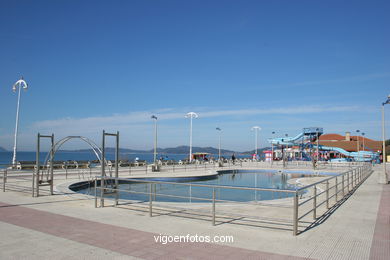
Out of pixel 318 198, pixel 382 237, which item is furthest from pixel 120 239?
pixel 318 198

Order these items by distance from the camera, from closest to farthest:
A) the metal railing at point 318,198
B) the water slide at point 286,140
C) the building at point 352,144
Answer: the metal railing at point 318,198, the water slide at point 286,140, the building at point 352,144

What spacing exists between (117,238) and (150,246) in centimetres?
85

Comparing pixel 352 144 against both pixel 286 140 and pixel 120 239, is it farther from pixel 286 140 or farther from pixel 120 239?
pixel 120 239

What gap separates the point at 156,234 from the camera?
246 inches

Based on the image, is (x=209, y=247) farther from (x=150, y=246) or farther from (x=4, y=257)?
(x=4, y=257)

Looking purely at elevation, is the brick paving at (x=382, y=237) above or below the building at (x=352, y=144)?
below

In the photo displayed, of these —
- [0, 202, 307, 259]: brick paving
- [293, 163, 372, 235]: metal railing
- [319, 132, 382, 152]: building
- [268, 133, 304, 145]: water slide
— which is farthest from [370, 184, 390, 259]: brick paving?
[319, 132, 382, 152]: building

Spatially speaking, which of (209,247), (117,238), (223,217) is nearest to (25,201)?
(117,238)

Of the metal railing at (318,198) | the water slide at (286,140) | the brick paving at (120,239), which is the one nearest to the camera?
the brick paving at (120,239)

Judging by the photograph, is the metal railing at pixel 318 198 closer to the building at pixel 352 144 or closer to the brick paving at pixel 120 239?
the brick paving at pixel 120 239

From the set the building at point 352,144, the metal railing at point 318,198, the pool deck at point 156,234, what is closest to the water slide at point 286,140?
the building at point 352,144

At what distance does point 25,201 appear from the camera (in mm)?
10305

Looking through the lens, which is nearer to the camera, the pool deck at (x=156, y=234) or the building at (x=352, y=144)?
the pool deck at (x=156, y=234)

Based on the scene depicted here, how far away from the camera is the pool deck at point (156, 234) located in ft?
16.7
